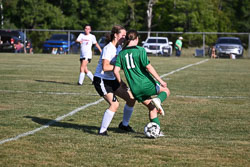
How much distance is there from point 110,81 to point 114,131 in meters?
0.86

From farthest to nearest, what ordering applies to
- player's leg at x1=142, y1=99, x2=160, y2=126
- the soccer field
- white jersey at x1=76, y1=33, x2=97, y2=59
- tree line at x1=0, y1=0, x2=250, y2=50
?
tree line at x1=0, y1=0, x2=250, y2=50
white jersey at x1=76, y1=33, x2=97, y2=59
player's leg at x1=142, y1=99, x2=160, y2=126
the soccer field

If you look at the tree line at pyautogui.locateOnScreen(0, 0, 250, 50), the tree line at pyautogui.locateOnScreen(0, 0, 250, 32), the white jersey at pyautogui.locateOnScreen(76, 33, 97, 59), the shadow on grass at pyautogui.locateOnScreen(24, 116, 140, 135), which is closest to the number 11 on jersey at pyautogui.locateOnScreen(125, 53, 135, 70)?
the shadow on grass at pyautogui.locateOnScreen(24, 116, 140, 135)

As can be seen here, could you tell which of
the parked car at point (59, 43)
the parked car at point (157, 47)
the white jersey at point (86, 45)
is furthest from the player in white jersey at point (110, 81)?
the parked car at point (59, 43)

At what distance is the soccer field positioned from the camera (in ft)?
20.5

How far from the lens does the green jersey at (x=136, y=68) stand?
7363 mm

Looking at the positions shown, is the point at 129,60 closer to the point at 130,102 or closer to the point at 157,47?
the point at 130,102

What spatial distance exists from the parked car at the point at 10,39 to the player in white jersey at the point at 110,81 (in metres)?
33.3

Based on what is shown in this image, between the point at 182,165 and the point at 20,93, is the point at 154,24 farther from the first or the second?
the point at 182,165

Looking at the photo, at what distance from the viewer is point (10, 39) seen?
40.3 m

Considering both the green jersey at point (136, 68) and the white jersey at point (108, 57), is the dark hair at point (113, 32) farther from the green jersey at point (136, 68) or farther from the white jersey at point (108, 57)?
the green jersey at point (136, 68)

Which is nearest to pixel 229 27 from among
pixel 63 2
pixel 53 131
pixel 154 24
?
pixel 154 24

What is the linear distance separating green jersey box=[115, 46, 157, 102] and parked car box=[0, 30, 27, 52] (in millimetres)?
33944

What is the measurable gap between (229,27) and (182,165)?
58.8 metres

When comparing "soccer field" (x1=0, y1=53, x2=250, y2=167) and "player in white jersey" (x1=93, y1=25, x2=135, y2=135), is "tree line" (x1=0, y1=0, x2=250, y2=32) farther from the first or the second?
"player in white jersey" (x1=93, y1=25, x2=135, y2=135)
